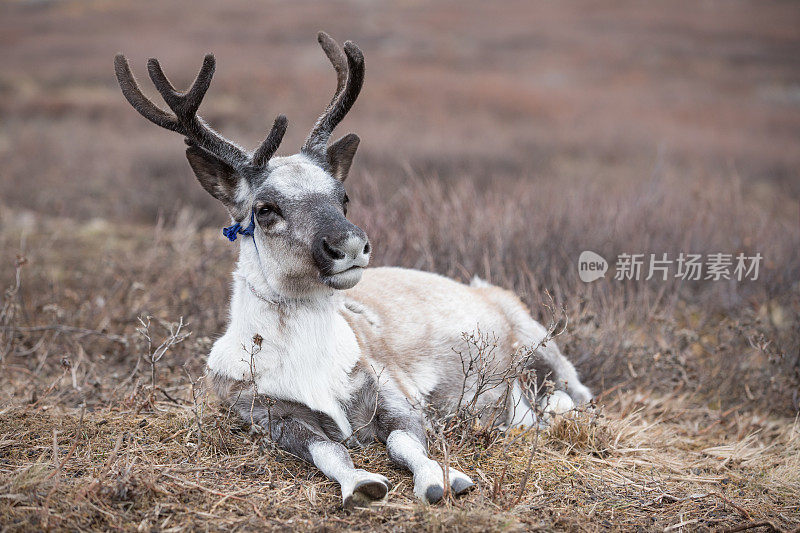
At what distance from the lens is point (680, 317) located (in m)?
6.14

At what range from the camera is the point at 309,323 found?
339 cm

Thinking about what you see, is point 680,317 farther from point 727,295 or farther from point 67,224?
point 67,224

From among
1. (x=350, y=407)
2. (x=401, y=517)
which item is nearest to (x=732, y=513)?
(x=401, y=517)

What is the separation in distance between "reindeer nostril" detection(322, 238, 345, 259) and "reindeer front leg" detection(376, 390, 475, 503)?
0.82 metres

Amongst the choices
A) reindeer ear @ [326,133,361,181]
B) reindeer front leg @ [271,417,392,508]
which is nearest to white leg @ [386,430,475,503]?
reindeer front leg @ [271,417,392,508]

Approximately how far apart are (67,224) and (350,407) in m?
6.58

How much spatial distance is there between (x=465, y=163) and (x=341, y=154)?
360 inches

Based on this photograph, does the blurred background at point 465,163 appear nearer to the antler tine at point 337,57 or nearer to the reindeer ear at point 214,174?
the reindeer ear at point 214,174

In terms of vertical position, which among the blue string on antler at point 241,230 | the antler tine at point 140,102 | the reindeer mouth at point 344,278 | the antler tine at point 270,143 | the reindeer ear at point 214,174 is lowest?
the reindeer mouth at point 344,278

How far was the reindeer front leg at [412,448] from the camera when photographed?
9.74 ft

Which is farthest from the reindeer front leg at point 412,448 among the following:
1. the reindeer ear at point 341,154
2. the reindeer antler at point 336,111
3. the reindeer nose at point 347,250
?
the reindeer antler at point 336,111

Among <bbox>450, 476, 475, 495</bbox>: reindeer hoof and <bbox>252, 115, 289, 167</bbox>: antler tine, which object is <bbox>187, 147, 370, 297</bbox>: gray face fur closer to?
<bbox>252, 115, 289, 167</bbox>: antler tine

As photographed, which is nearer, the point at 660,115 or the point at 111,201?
the point at 111,201

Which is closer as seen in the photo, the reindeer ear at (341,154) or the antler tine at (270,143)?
the antler tine at (270,143)
